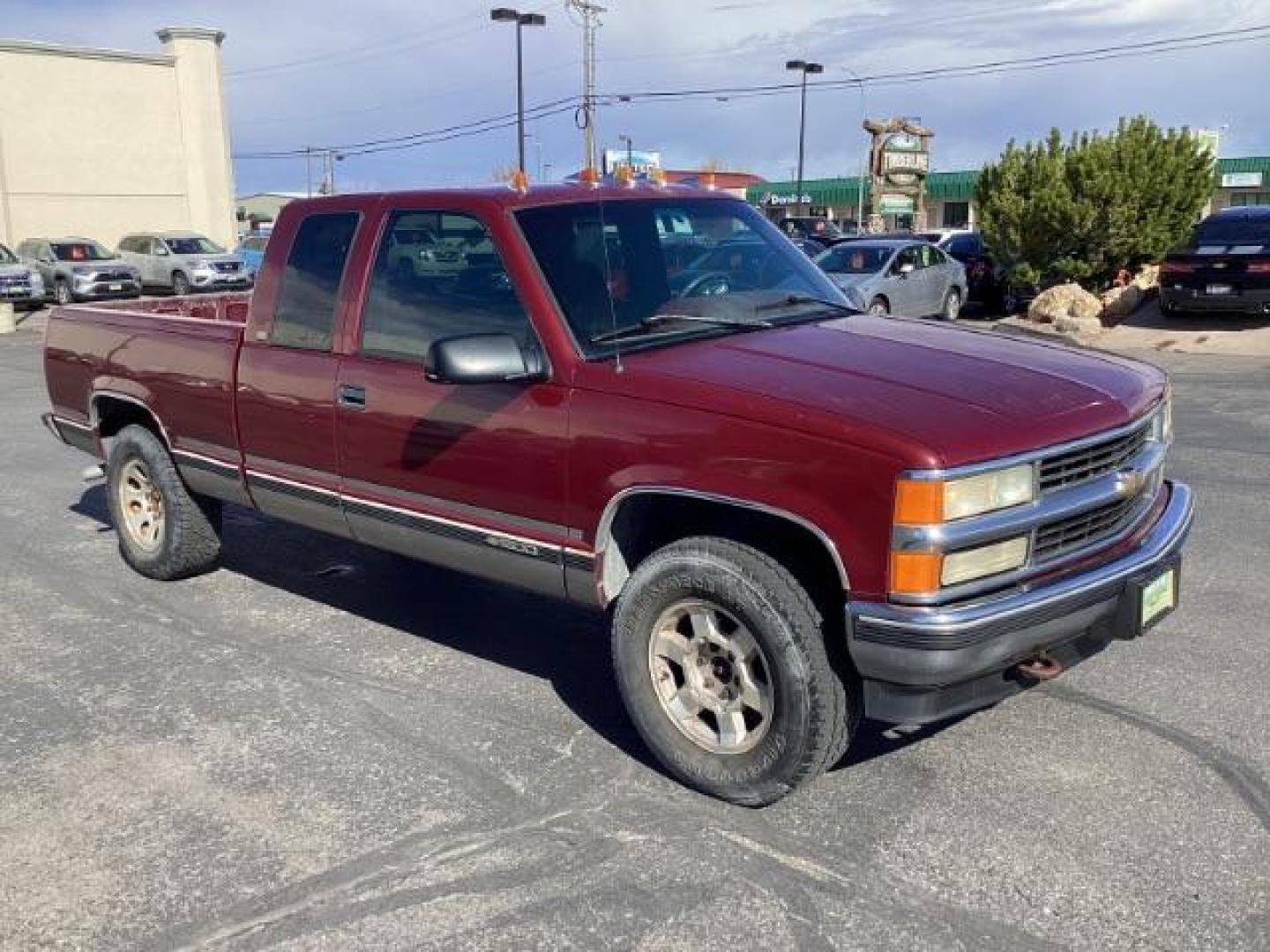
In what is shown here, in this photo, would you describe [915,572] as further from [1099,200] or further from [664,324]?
[1099,200]

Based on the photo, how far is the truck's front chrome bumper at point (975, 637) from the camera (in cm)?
324

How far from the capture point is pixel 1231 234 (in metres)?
17.5

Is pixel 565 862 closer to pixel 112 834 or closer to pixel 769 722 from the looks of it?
pixel 769 722

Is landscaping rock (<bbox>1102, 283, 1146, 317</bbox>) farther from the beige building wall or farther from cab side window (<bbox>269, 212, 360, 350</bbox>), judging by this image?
the beige building wall

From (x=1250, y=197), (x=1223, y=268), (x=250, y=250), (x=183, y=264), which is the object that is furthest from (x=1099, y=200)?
(x=1250, y=197)

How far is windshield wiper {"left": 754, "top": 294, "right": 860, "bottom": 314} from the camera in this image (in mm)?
4555

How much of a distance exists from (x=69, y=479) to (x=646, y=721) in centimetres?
680

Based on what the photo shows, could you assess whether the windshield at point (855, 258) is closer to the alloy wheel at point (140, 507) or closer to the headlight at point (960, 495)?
the alloy wheel at point (140, 507)

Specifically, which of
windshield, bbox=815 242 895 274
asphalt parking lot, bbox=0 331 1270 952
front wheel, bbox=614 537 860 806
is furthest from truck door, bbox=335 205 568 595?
windshield, bbox=815 242 895 274

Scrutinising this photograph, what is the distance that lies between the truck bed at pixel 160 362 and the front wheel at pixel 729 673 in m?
2.49

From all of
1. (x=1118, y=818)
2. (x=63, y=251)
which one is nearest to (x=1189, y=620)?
(x=1118, y=818)

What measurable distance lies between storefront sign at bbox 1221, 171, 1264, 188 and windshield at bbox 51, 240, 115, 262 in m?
53.0

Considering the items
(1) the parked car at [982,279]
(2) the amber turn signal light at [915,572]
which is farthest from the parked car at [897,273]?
(2) the amber turn signal light at [915,572]

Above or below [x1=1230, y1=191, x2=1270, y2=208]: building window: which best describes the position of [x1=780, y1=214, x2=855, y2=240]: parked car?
below
